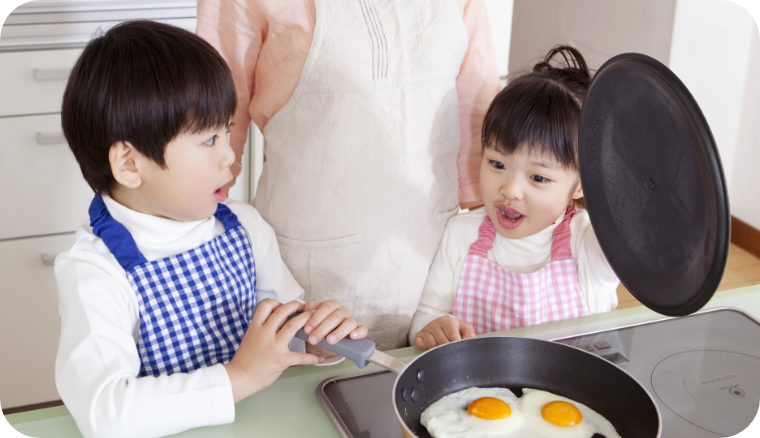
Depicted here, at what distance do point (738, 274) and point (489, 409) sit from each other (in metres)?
2.36

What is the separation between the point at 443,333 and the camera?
99 centimetres

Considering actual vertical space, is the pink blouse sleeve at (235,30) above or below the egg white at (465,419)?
above

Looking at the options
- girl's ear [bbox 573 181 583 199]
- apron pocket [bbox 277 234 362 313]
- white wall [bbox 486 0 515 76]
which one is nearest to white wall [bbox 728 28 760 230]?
white wall [bbox 486 0 515 76]

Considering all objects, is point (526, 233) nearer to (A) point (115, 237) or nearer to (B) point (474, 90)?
(B) point (474, 90)

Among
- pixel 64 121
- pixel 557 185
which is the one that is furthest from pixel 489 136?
pixel 64 121

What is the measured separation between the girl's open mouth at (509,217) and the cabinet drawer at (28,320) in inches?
47.3

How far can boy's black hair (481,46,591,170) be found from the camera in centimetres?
109

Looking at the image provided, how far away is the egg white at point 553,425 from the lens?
29.3 inches

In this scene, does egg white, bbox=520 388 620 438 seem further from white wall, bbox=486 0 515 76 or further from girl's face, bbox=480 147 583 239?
white wall, bbox=486 0 515 76

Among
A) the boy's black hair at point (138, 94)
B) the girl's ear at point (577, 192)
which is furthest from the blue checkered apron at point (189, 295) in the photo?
the girl's ear at point (577, 192)

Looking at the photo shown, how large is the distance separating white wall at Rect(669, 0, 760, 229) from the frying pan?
199cm

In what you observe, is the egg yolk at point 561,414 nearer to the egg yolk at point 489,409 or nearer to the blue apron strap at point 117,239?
the egg yolk at point 489,409

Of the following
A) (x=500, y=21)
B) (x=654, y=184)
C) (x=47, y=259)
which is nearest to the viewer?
(x=654, y=184)

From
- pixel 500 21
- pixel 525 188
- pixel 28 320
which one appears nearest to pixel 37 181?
pixel 28 320
